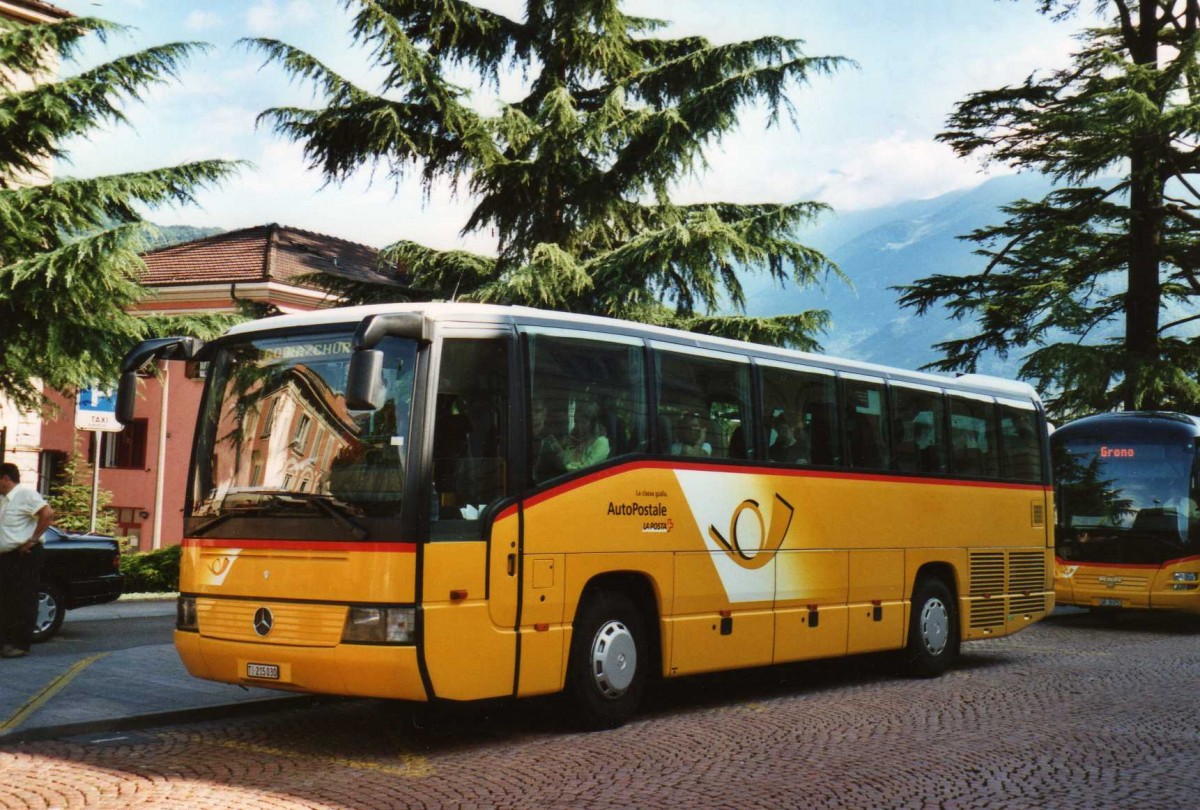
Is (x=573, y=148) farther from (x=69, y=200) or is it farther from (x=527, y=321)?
(x=527, y=321)

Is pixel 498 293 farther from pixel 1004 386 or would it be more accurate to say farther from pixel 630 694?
pixel 630 694

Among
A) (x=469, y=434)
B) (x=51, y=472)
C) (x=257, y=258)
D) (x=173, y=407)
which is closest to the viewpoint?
(x=469, y=434)

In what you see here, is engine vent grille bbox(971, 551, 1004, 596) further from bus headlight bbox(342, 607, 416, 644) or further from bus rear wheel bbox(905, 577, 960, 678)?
bus headlight bbox(342, 607, 416, 644)

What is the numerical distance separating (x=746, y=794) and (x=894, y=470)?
20.9 feet

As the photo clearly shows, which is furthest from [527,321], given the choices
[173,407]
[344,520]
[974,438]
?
[173,407]

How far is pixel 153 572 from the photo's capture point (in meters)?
23.0

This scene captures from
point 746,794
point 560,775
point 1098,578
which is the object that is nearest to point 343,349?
point 560,775

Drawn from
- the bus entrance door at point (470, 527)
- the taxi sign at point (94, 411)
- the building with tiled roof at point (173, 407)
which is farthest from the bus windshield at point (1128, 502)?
the building with tiled roof at point (173, 407)

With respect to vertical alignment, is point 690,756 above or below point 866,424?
below

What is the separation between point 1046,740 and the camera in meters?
9.48

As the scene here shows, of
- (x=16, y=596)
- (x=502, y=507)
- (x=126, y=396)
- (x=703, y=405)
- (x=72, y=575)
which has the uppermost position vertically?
(x=703, y=405)

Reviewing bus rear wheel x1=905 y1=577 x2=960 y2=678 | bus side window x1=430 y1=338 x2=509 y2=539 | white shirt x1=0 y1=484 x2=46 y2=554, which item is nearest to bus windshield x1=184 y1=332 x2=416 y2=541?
bus side window x1=430 y1=338 x2=509 y2=539

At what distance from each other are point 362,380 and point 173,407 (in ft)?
117

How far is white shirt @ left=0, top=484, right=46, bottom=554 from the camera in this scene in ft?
41.1
